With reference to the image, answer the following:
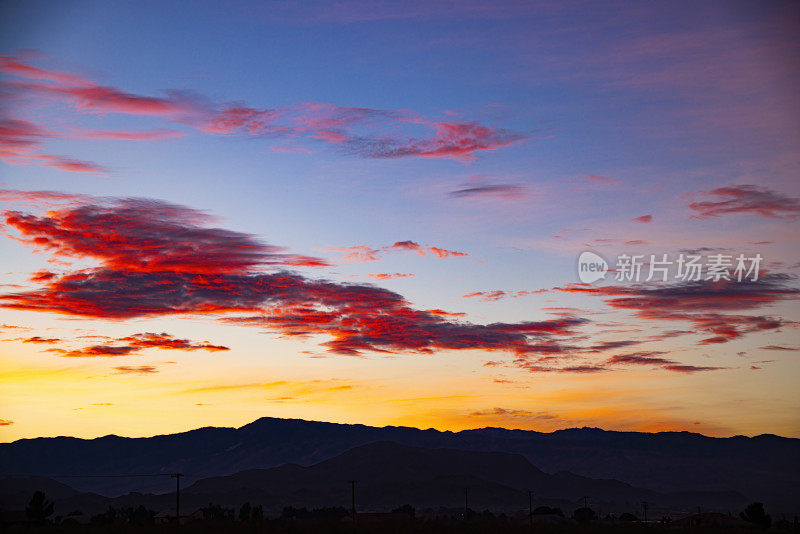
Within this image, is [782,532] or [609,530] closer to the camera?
[609,530]

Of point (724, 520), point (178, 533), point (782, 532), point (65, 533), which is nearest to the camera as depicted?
point (178, 533)

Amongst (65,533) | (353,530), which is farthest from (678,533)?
(65,533)

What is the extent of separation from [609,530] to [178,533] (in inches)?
1093

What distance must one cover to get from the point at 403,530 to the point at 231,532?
9.61 metres

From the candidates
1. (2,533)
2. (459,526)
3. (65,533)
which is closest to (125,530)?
(65,533)

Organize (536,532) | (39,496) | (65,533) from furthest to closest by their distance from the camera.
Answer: (39,496) < (536,532) < (65,533)

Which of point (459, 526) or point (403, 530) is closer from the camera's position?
point (403, 530)

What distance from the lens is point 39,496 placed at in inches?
3853

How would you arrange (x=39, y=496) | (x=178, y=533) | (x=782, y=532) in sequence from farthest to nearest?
(x=39, y=496) < (x=782, y=532) < (x=178, y=533)

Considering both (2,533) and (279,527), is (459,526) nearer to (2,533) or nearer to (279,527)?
(279,527)

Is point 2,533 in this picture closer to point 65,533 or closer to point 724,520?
point 65,533

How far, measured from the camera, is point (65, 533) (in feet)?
164

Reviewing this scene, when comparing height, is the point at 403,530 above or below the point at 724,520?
above

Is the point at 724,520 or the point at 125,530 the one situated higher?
the point at 125,530
